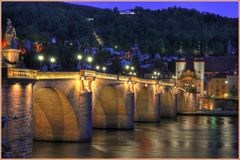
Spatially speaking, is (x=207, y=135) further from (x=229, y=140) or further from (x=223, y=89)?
(x=223, y=89)

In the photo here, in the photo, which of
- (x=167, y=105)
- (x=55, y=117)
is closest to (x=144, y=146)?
(x=55, y=117)

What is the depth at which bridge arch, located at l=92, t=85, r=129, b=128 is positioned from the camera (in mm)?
62656

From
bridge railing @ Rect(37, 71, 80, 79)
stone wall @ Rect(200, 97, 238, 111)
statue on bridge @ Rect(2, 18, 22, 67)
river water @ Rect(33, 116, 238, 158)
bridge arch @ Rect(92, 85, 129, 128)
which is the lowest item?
stone wall @ Rect(200, 97, 238, 111)

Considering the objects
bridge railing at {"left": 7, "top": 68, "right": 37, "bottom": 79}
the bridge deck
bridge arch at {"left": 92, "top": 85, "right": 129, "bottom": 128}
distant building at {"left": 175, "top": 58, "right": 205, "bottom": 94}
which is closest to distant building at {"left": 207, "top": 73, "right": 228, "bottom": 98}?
distant building at {"left": 175, "top": 58, "right": 205, "bottom": 94}

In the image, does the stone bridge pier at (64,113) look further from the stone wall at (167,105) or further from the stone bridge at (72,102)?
the stone wall at (167,105)

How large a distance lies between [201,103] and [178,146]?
100 metres

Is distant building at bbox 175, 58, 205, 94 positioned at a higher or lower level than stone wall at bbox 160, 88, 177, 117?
higher

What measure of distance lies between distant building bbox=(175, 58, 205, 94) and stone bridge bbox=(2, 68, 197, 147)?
78.4 metres

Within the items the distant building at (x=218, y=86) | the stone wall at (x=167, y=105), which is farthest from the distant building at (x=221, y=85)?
the stone wall at (x=167, y=105)

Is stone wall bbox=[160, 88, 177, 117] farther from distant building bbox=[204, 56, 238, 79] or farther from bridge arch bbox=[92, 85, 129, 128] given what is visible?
distant building bbox=[204, 56, 238, 79]

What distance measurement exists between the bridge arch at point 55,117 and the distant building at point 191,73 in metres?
108

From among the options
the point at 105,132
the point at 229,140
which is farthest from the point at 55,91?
the point at 229,140

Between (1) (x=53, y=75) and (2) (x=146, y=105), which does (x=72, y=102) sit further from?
(2) (x=146, y=105)

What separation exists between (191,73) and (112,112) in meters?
102
